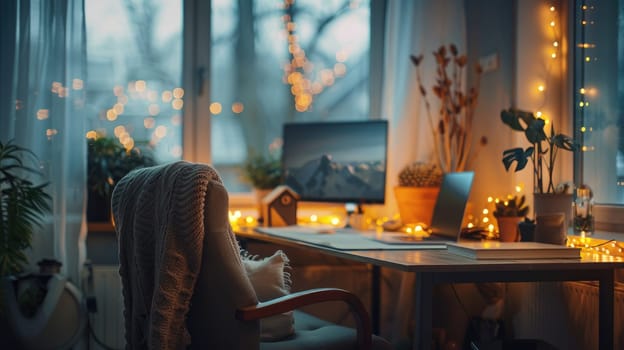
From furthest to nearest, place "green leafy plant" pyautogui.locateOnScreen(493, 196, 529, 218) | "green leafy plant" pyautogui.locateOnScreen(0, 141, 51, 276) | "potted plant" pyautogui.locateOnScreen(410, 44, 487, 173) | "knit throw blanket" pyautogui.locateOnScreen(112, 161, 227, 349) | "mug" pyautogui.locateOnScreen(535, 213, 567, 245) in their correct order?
"potted plant" pyautogui.locateOnScreen(410, 44, 487, 173) → "green leafy plant" pyautogui.locateOnScreen(0, 141, 51, 276) → "green leafy plant" pyautogui.locateOnScreen(493, 196, 529, 218) → "mug" pyautogui.locateOnScreen(535, 213, 567, 245) → "knit throw blanket" pyautogui.locateOnScreen(112, 161, 227, 349)

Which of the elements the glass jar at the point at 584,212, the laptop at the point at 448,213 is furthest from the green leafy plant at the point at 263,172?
the glass jar at the point at 584,212

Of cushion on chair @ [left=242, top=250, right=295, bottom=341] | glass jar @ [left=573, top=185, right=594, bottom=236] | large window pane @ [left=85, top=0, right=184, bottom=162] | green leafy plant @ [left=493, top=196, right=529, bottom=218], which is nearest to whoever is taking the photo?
cushion on chair @ [left=242, top=250, right=295, bottom=341]

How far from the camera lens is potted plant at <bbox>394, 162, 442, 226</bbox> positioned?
3.04 metres

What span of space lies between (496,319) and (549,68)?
1.02 m

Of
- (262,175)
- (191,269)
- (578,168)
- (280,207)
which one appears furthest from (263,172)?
(191,269)

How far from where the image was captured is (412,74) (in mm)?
3391

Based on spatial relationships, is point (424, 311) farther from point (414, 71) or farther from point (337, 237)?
point (414, 71)

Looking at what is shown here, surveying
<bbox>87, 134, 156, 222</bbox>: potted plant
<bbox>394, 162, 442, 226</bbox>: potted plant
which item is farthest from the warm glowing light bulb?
<bbox>394, 162, 442, 226</bbox>: potted plant

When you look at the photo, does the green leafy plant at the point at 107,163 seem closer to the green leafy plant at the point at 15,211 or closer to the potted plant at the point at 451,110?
the green leafy plant at the point at 15,211

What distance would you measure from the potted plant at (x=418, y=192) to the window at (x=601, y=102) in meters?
0.59

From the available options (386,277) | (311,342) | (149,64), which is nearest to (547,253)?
(311,342)

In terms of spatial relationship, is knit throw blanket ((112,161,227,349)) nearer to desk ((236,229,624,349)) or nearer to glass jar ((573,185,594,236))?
desk ((236,229,624,349))

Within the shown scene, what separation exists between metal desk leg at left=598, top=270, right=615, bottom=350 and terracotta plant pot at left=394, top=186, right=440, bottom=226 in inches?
39.9

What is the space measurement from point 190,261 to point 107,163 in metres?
1.73
